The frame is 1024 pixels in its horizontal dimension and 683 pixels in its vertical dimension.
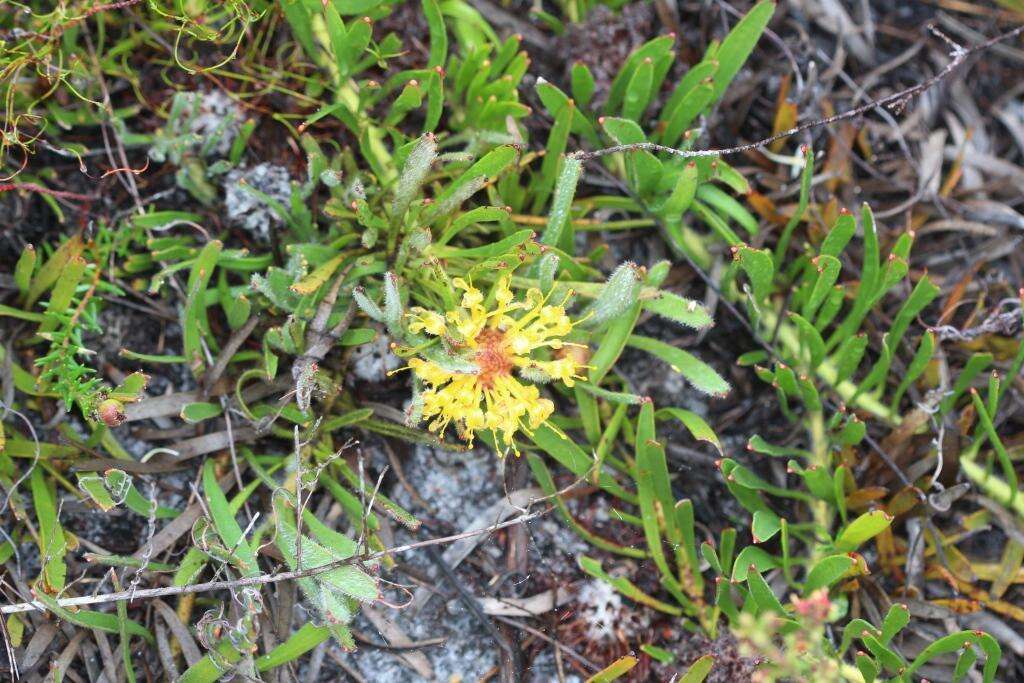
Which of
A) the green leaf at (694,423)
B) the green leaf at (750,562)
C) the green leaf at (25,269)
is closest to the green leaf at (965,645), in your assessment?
the green leaf at (750,562)

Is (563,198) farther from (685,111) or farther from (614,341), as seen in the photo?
(685,111)

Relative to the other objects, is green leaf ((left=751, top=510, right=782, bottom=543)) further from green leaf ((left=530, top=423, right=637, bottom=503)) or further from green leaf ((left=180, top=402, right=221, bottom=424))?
green leaf ((left=180, top=402, right=221, bottom=424))

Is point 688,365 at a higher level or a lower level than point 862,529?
higher

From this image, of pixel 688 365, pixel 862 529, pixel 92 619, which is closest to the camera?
pixel 92 619

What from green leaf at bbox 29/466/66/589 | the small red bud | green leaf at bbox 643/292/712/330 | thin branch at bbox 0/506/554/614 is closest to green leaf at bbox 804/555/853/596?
green leaf at bbox 643/292/712/330

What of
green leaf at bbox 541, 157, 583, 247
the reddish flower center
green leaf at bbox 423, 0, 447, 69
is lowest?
the reddish flower center

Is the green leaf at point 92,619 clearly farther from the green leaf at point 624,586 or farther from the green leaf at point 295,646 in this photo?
the green leaf at point 624,586

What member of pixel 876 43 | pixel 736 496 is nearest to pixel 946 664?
pixel 736 496

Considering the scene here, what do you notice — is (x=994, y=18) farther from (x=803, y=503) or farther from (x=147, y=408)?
(x=147, y=408)

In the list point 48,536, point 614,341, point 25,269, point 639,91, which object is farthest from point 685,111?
point 48,536
